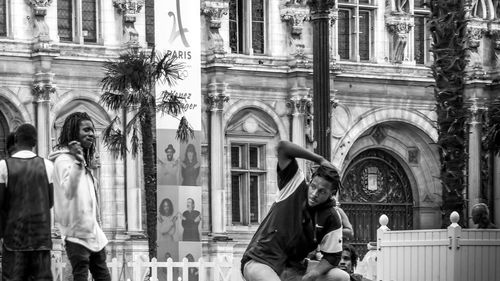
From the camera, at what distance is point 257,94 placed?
44.4 meters

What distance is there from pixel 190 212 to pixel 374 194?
12.9 m

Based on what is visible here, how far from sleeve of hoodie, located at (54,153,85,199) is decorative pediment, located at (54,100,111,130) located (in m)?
23.1

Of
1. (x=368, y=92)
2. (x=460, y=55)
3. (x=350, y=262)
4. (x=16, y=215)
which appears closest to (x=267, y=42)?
(x=368, y=92)

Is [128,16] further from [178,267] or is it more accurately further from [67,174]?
[67,174]

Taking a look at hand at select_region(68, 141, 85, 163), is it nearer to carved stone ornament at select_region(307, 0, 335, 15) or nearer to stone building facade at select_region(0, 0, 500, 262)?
carved stone ornament at select_region(307, 0, 335, 15)

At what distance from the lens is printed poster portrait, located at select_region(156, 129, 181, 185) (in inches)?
1351

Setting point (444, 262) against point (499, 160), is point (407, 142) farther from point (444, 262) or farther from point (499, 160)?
point (444, 262)

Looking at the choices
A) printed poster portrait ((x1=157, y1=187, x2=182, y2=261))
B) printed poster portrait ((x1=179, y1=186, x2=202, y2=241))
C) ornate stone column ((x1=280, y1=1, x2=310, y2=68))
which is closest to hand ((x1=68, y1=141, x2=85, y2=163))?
printed poster portrait ((x1=157, y1=187, x2=182, y2=261))

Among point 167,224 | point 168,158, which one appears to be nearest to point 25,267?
point 167,224

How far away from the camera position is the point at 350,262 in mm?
21328

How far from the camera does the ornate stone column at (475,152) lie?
4684 centimetres

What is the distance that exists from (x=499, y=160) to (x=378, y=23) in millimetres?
4988

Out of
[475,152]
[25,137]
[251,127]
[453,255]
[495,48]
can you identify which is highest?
[495,48]

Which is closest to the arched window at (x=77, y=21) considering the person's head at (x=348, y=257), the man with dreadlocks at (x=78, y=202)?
the person's head at (x=348, y=257)
